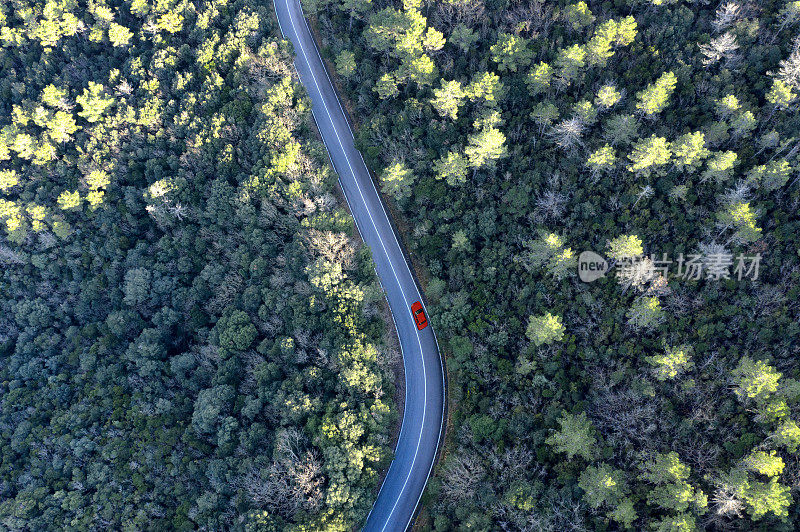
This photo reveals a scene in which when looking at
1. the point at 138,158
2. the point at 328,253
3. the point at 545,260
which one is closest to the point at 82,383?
the point at 138,158

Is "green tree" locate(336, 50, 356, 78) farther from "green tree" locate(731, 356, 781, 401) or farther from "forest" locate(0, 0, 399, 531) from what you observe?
"green tree" locate(731, 356, 781, 401)

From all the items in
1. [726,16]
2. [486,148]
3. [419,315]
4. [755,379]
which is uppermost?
[726,16]

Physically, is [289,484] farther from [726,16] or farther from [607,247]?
[726,16]

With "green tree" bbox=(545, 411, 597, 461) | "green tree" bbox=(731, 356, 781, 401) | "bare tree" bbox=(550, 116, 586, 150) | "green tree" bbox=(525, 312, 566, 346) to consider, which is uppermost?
"bare tree" bbox=(550, 116, 586, 150)

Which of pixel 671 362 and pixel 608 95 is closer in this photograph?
pixel 671 362

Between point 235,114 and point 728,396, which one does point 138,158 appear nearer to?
point 235,114

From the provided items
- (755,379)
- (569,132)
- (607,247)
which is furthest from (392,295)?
(755,379)

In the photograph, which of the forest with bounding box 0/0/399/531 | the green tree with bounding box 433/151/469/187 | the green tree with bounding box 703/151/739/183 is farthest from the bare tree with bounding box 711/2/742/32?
the forest with bounding box 0/0/399/531

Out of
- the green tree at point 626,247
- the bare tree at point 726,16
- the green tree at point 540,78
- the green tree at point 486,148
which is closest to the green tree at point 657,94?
the bare tree at point 726,16

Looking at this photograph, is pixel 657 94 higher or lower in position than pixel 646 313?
higher
